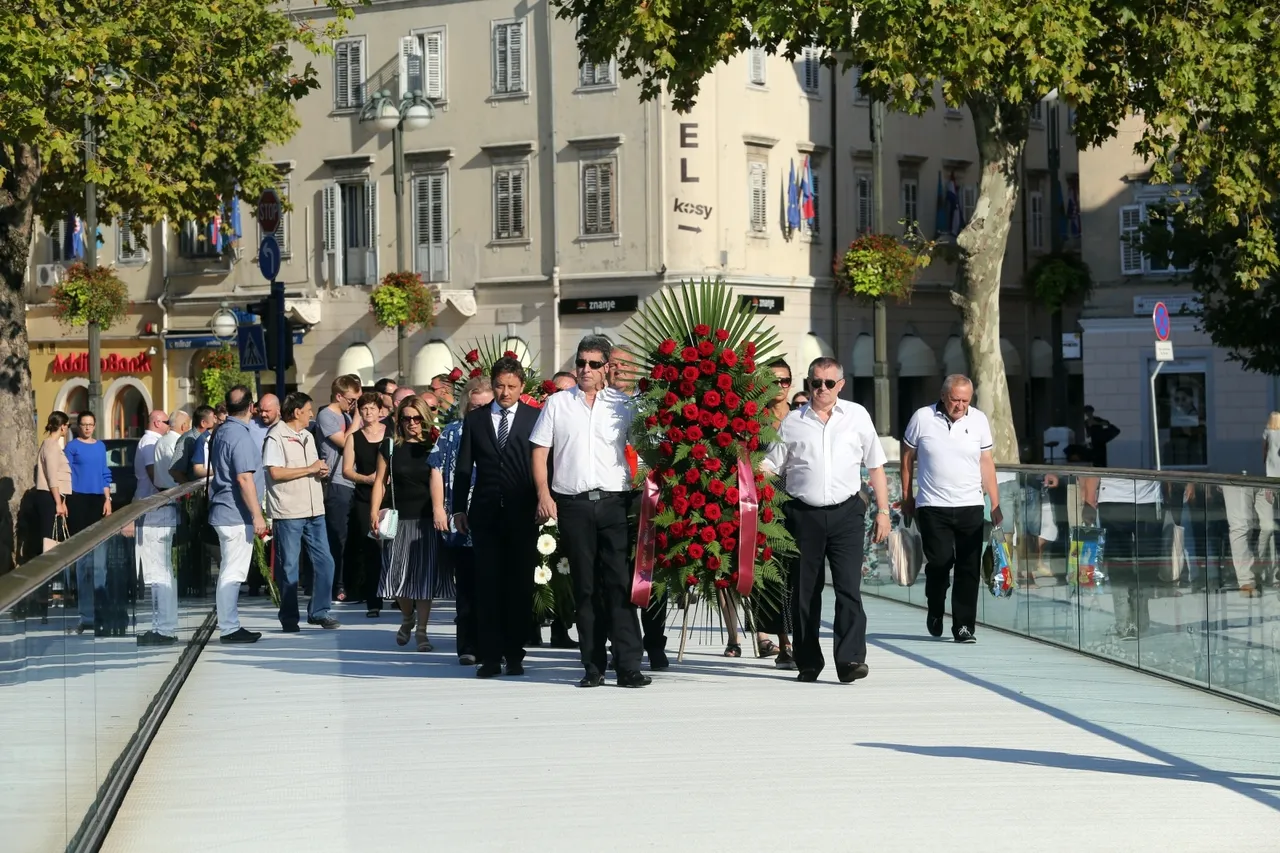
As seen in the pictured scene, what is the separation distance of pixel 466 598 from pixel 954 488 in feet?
11.6

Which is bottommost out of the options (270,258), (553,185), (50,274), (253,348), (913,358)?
(253,348)

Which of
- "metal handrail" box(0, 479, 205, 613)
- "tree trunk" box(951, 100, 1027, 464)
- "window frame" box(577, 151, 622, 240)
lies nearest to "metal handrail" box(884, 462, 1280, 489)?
"metal handrail" box(0, 479, 205, 613)

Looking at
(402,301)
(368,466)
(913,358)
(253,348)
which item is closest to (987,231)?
(253,348)

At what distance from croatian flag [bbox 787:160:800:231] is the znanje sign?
631 inches

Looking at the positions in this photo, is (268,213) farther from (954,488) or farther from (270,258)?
(954,488)

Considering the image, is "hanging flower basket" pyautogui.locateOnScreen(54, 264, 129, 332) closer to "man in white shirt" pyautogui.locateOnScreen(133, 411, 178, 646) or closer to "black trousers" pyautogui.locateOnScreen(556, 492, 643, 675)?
"man in white shirt" pyautogui.locateOnScreen(133, 411, 178, 646)

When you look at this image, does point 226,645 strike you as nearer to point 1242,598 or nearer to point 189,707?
point 189,707

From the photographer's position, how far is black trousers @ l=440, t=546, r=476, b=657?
1515cm

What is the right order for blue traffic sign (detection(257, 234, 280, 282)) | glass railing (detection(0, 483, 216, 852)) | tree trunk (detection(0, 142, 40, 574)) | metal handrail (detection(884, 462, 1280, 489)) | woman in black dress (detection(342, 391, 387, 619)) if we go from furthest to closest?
tree trunk (detection(0, 142, 40, 574))
blue traffic sign (detection(257, 234, 280, 282))
woman in black dress (detection(342, 391, 387, 619))
metal handrail (detection(884, 462, 1280, 489))
glass railing (detection(0, 483, 216, 852))

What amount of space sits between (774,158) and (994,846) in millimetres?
43499

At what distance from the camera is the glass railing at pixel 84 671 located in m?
6.61

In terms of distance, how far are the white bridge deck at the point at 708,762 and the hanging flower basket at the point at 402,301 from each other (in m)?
35.0

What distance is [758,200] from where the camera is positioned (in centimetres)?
5050

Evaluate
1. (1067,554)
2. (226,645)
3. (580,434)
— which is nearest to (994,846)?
(580,434)
